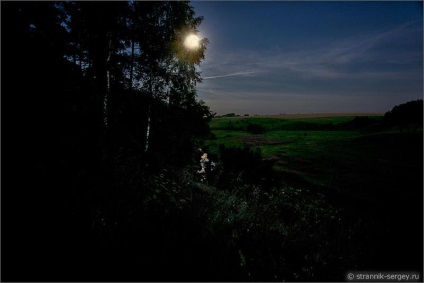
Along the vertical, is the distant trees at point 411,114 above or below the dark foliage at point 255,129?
above

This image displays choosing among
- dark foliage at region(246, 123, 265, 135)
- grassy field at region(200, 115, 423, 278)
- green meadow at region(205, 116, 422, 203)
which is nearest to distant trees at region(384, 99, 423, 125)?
grassy field at region(200, 115, 423, 278)

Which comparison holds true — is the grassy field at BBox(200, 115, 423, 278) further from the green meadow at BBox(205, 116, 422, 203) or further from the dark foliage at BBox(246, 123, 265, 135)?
the dark foliage at BBox(246, 123, 265, 135)

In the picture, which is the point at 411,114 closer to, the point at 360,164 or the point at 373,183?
the point at 373,183

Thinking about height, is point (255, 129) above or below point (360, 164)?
above

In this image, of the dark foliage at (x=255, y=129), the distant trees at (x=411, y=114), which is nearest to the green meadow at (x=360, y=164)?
the distant trees at (x=411, y=114)

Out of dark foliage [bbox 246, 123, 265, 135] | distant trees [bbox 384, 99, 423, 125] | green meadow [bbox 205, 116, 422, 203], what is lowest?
green meadow [bbox 205, 116, 422, 203]

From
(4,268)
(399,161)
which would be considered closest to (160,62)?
(4,268)

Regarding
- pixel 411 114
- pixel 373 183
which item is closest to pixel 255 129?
pixel 373 183

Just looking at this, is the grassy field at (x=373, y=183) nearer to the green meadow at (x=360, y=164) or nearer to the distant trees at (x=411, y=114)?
the green meadow at (x=360, y=164)

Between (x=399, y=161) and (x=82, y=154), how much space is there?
35.2m

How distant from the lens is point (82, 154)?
16.3 feet

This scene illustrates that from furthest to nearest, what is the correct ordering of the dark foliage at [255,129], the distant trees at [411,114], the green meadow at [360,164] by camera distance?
the dark foliage at [255,129], the green meadow at [360,164], the distant trees at [411,114]

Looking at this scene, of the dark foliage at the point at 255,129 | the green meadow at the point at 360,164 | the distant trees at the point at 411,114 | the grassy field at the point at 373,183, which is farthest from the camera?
the dark foliage at the point at 255,129

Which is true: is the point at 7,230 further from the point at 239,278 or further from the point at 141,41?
the point at 141,41
